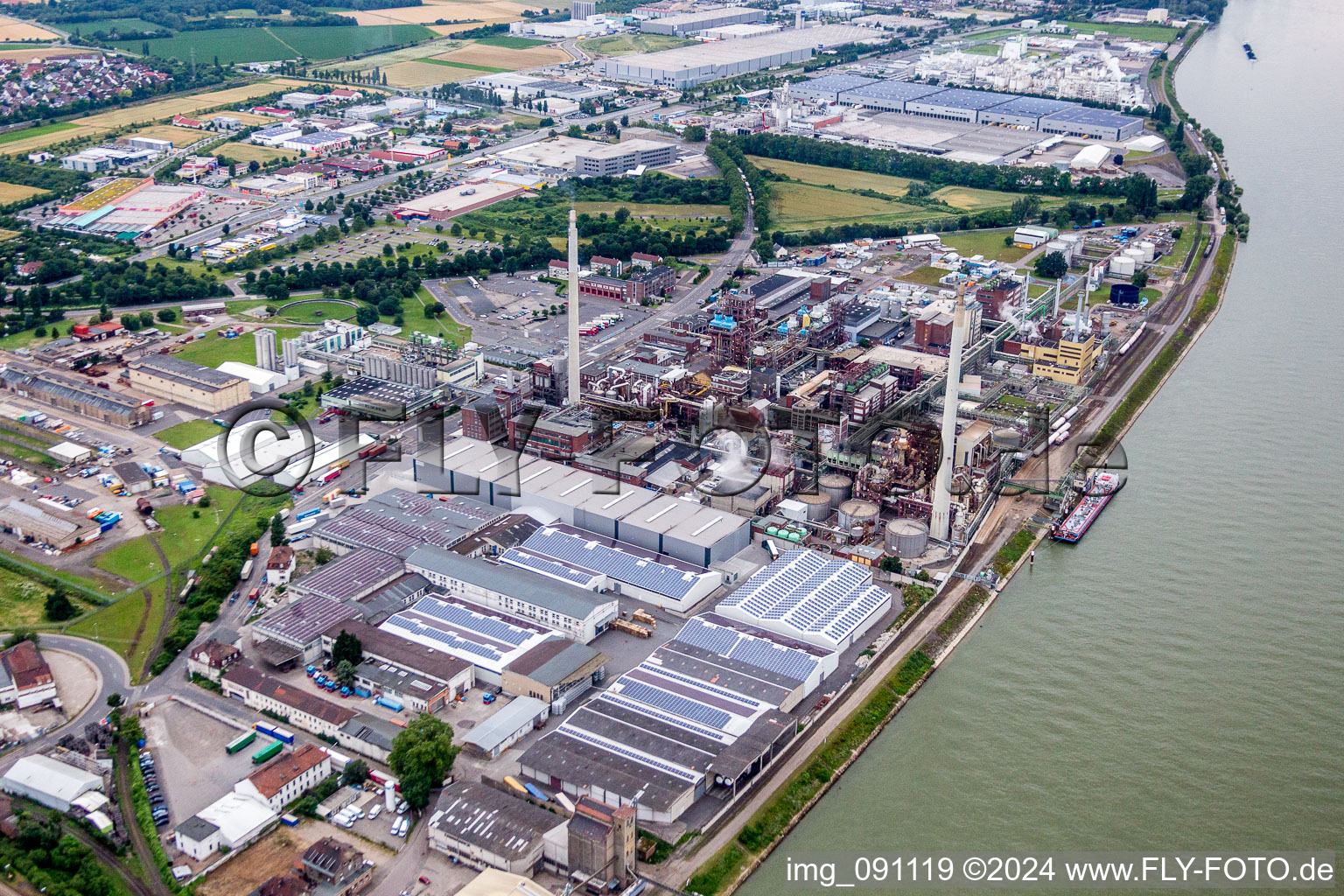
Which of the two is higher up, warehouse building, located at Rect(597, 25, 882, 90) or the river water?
warehouse building, located at Rect(597, 25, 882, 90)

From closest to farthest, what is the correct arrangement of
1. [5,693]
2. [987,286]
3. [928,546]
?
1. [5,693]
2. [928,546]
3. [987,286]

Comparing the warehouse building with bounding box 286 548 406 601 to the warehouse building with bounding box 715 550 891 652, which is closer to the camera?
the warehouse building with bounding box 715 550 891 652

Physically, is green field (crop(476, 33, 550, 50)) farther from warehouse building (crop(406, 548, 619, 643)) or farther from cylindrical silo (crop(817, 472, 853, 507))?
warehouse building (crop(406, 548, 619, 643))

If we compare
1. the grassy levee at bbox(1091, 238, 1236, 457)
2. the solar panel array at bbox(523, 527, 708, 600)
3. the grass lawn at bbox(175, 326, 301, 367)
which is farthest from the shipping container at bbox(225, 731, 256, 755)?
the grassy levee at bbox(1091, 238, 1236, 457)

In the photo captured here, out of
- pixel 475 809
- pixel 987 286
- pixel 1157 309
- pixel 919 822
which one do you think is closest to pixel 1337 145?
pixel 1157 309

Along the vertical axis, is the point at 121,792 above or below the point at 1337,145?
below

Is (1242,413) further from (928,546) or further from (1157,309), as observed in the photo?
(928,546)

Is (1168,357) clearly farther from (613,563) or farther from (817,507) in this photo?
(613,563)

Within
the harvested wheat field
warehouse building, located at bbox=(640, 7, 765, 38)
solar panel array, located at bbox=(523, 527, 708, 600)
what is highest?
warehouse building, located at bbox=(640, 7, 765, 38)
